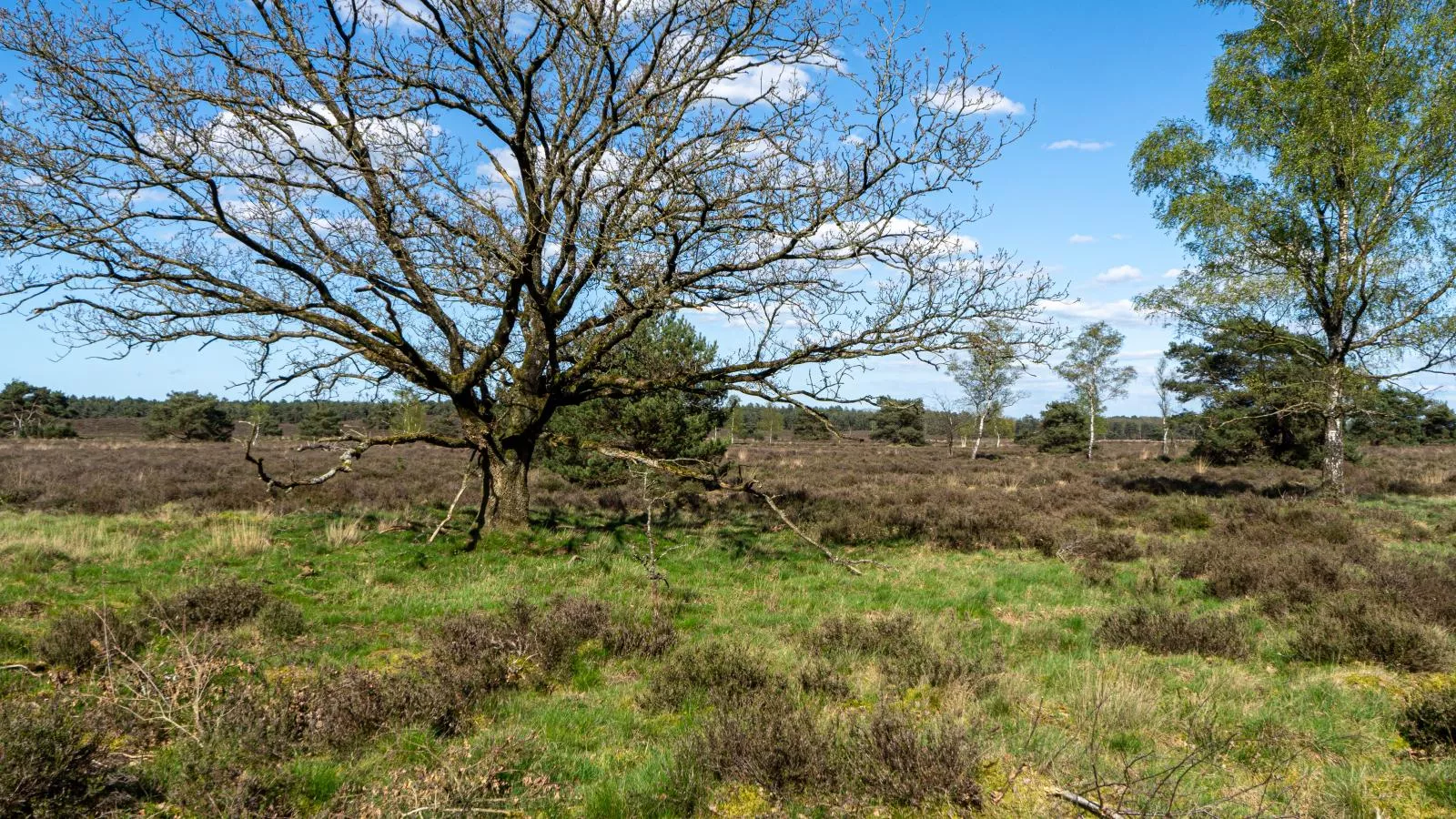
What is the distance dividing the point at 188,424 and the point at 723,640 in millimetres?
59073

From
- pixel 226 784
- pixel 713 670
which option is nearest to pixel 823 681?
pixel 713 670

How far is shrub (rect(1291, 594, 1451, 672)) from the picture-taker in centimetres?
595

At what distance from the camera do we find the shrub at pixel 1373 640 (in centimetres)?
595

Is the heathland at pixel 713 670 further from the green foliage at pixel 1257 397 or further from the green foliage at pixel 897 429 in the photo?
the green foliage at pixel 897 429

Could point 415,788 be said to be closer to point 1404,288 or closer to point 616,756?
point 616,756

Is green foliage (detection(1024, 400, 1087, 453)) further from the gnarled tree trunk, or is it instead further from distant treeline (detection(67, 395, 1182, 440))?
the gnarled tree trunk

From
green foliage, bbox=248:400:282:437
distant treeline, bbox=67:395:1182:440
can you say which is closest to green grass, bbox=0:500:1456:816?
green foliage, bbox=248:400:282:437

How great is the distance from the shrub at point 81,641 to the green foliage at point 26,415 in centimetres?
6700

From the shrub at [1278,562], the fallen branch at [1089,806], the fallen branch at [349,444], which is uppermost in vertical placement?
the fallen branch at [349,444]

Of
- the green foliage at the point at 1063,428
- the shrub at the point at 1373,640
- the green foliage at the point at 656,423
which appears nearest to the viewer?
the shrub at the point at 1373,640

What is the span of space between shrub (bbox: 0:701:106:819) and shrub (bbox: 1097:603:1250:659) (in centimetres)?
785

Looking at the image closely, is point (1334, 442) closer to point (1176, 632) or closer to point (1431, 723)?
point (1176, 632)

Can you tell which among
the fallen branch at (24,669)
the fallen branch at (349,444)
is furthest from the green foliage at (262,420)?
the fallen branch at (24,669)

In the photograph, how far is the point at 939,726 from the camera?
13.9 feet
